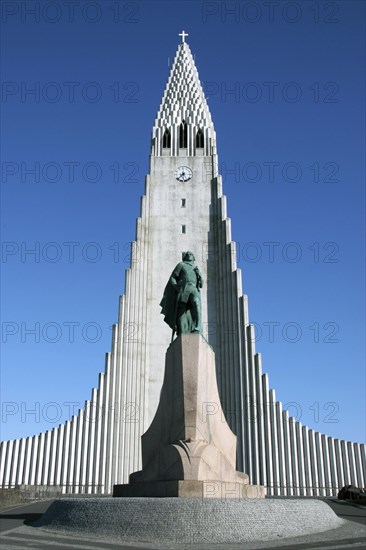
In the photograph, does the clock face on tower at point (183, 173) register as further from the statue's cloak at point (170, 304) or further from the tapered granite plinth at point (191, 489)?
the tapered granite plinth at point (191, 489)

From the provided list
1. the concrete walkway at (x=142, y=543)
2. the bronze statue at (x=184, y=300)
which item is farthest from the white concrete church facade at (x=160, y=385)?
the concrete walkway at (x=142, y=543)

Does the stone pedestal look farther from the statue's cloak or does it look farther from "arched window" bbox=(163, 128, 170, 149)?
"arched window" bbox=(163, 128, 170, 149)

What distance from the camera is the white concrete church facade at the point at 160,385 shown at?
28.0m

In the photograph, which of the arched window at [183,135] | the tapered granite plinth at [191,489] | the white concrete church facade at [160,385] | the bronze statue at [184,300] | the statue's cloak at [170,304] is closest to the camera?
the tapered granite plinth at [191,489]

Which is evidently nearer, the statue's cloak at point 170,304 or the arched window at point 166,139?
the statue's cloak at point 170,304

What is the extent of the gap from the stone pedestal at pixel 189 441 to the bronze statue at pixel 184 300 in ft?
1.69

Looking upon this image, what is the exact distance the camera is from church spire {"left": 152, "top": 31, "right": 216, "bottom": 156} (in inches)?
1459

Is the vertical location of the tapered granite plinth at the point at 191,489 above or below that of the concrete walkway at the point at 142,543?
A: above

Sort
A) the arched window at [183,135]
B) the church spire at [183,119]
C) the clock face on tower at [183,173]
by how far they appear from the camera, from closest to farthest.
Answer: the clock face on tower at [183,173], the church spire at [183,119], the arched window at [183,135]

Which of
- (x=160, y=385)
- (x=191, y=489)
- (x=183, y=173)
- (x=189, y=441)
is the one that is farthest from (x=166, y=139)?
(x=191, y=489)

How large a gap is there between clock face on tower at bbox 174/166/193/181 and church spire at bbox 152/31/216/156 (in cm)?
123

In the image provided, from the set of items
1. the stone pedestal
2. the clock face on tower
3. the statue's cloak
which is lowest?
the stone pedestal

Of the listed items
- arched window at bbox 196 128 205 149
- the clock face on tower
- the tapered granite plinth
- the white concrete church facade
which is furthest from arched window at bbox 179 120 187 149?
the tapered granite plinth

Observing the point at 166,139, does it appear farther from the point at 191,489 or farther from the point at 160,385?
the point at 191,489
